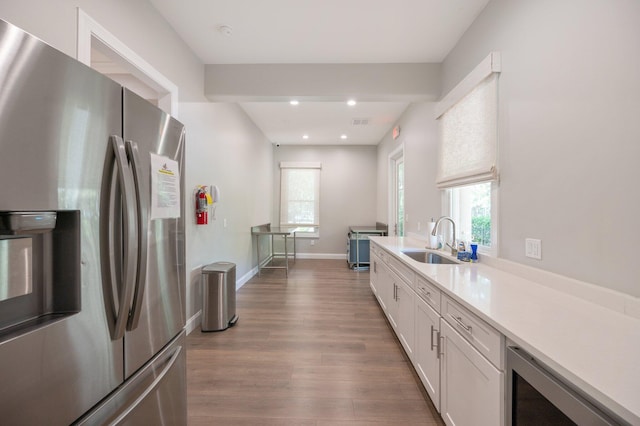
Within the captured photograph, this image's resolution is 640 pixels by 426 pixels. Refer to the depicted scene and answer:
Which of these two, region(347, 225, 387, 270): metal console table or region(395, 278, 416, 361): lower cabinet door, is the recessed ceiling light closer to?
region(395, 278, 416, 361): lower cabinet door

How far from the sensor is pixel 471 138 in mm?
2234

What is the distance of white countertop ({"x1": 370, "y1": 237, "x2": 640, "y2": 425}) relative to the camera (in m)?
0.68

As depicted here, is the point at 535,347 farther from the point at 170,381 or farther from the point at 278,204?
the point at 278,204

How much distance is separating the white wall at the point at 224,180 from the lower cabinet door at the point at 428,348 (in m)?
2.25

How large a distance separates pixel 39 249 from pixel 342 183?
643 centimetres

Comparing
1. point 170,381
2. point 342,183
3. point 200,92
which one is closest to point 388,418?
point 170,381

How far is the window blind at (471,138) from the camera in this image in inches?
77.3

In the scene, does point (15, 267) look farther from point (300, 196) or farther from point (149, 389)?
point (300, 196)

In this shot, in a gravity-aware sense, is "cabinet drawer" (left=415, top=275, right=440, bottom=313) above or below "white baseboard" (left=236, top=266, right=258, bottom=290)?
above

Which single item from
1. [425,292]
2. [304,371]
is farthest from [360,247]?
[425,292]

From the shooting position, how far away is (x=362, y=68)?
301 cm

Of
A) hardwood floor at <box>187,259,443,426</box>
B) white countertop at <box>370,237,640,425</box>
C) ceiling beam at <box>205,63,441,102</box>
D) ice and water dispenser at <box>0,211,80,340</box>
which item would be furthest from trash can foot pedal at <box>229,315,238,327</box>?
ceiling beam at <box>205,63,441,102</box>

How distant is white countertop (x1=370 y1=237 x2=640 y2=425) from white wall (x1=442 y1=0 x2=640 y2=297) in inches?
7.4

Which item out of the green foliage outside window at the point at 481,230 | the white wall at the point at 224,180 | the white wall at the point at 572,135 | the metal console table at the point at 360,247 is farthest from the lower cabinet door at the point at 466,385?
the metal console table at the point at 360,247
